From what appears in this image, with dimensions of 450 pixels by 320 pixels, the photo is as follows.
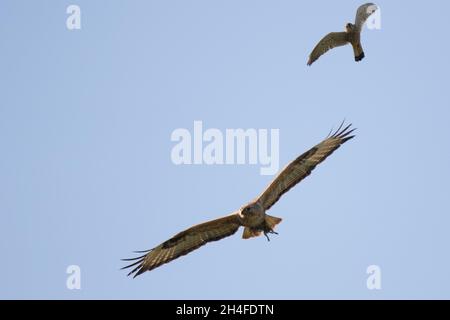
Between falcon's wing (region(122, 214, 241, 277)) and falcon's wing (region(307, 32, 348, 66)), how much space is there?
183 inches

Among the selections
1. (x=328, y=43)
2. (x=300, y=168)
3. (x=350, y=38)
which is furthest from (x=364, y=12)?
(x=300, y=168)

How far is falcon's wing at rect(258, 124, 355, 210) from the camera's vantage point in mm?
19484

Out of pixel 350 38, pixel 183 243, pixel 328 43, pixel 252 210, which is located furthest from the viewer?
pixel 328 43

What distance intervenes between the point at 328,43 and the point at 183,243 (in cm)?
537

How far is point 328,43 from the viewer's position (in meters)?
23.0

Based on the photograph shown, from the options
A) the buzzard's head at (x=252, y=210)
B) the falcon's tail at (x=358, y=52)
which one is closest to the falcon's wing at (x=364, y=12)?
the falcon's tail at (x=358, y=52)

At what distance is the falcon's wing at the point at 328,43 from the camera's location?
901 inches

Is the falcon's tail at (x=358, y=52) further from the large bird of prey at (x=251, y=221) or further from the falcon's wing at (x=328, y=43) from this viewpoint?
the large bird of prey at (x=251, y=221)

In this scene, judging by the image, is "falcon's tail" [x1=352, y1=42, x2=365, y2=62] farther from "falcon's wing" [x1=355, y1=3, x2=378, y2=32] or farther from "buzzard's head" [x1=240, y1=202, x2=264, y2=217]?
"buzzard's head" [x1=240, y1=202, x2=264, y2=217]

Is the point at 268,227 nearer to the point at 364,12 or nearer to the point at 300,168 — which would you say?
the point at 300,168

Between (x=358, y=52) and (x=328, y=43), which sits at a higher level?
(x=328, y=43)

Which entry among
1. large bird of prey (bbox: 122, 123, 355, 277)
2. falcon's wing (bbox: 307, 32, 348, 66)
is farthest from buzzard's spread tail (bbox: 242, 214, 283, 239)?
falcon's wing (bbox: 307, 32, 348, 66)
